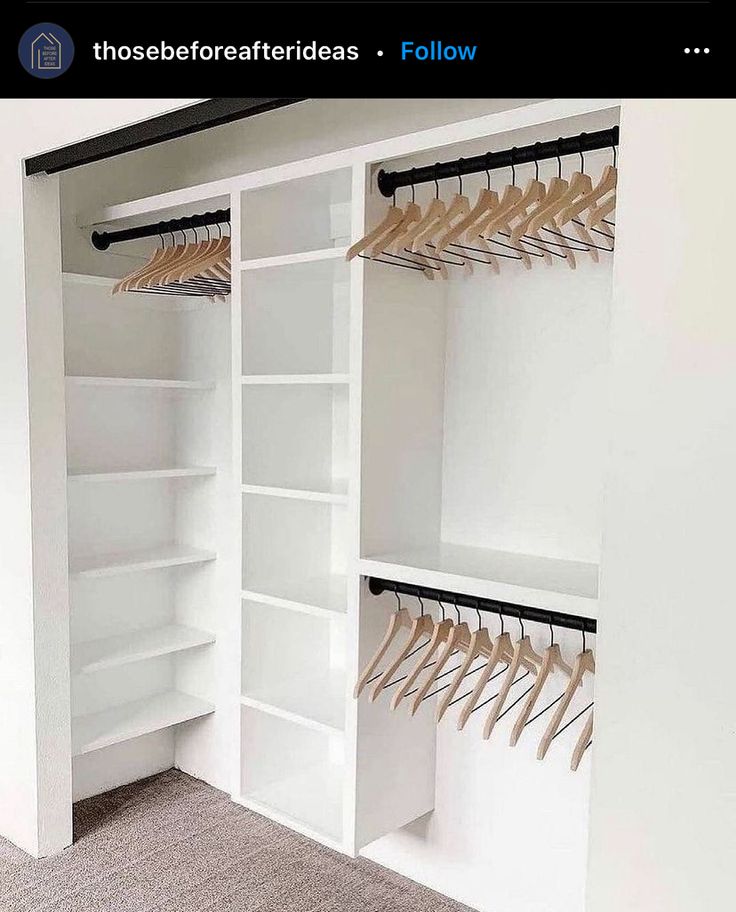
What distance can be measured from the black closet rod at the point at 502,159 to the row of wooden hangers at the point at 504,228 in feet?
0.16

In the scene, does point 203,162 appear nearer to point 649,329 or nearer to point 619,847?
point 649,329

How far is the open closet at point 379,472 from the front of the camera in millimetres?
2238

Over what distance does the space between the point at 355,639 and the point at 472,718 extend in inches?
19.4

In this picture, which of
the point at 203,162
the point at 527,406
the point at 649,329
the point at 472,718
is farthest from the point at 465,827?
the point at 203,162

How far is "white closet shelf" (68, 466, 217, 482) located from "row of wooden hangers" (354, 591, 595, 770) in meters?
1.04

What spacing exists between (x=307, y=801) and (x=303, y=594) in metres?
0.63

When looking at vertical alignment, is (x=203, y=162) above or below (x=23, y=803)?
above

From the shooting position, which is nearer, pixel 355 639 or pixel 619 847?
pixel 619 847

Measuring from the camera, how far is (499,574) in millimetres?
2178

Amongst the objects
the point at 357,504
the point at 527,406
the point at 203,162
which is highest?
the point at 203,162

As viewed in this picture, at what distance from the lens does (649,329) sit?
1.33m

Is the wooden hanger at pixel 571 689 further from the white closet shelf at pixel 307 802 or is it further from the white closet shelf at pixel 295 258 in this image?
the white closet shelf at pixel 295 258
